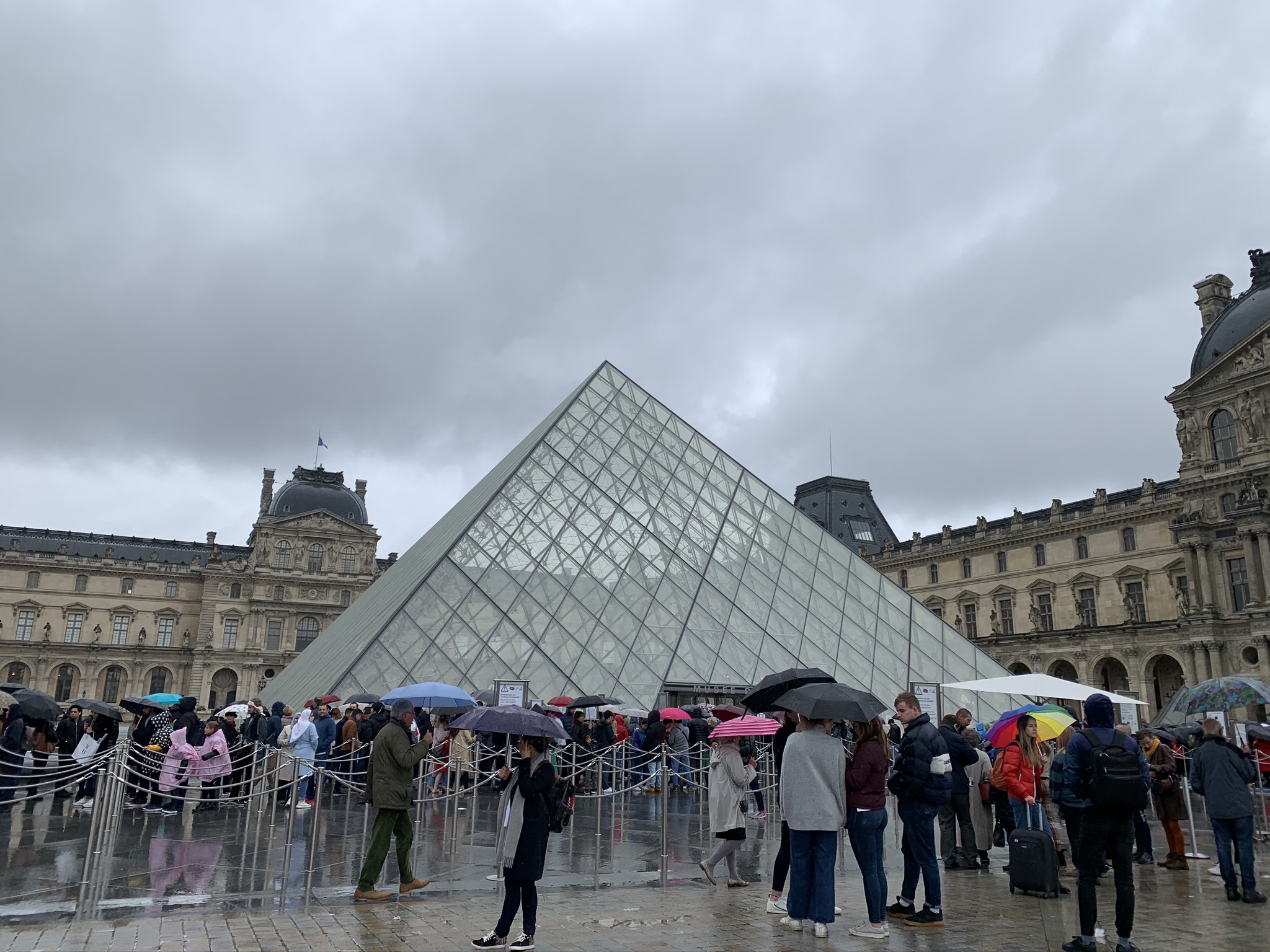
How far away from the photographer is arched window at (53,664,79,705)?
2346 inches

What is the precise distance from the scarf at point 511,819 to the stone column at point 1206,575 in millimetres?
41307

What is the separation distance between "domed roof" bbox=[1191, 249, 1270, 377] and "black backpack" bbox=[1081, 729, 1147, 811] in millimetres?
40859

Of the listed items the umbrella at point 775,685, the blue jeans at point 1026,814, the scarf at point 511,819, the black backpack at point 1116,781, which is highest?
the umbrella at point 775,685

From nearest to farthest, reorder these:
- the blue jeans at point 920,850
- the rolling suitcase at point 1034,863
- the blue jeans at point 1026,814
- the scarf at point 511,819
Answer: the scarf at point 511,819, the blue jeans at point 920,850, the rolling suitcase at point 1034,863, the blue jeans at point 1026,814

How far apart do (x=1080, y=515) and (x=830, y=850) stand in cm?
4521

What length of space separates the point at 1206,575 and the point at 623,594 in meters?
31.4

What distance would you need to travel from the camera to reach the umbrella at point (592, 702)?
1416 centimetres

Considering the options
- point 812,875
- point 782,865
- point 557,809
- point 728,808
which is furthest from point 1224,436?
point 557,809

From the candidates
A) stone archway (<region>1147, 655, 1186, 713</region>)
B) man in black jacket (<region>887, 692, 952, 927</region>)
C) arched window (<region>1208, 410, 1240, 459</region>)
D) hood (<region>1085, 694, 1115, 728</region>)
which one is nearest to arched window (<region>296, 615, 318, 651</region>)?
stone archway (<region>1147, 655, 1186, 713</region>)

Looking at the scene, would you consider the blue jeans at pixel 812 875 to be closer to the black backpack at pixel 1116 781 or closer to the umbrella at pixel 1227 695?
Answer: the black backpack at pixel 1116 781

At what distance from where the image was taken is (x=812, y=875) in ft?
17.5

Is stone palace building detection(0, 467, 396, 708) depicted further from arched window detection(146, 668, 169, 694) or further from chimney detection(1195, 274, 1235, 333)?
chimney detection(1195, 274, 1235, 333)

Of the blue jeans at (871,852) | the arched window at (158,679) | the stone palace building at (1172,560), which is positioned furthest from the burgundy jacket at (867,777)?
the arched window at (158,679)

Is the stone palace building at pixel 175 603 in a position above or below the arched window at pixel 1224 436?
below
